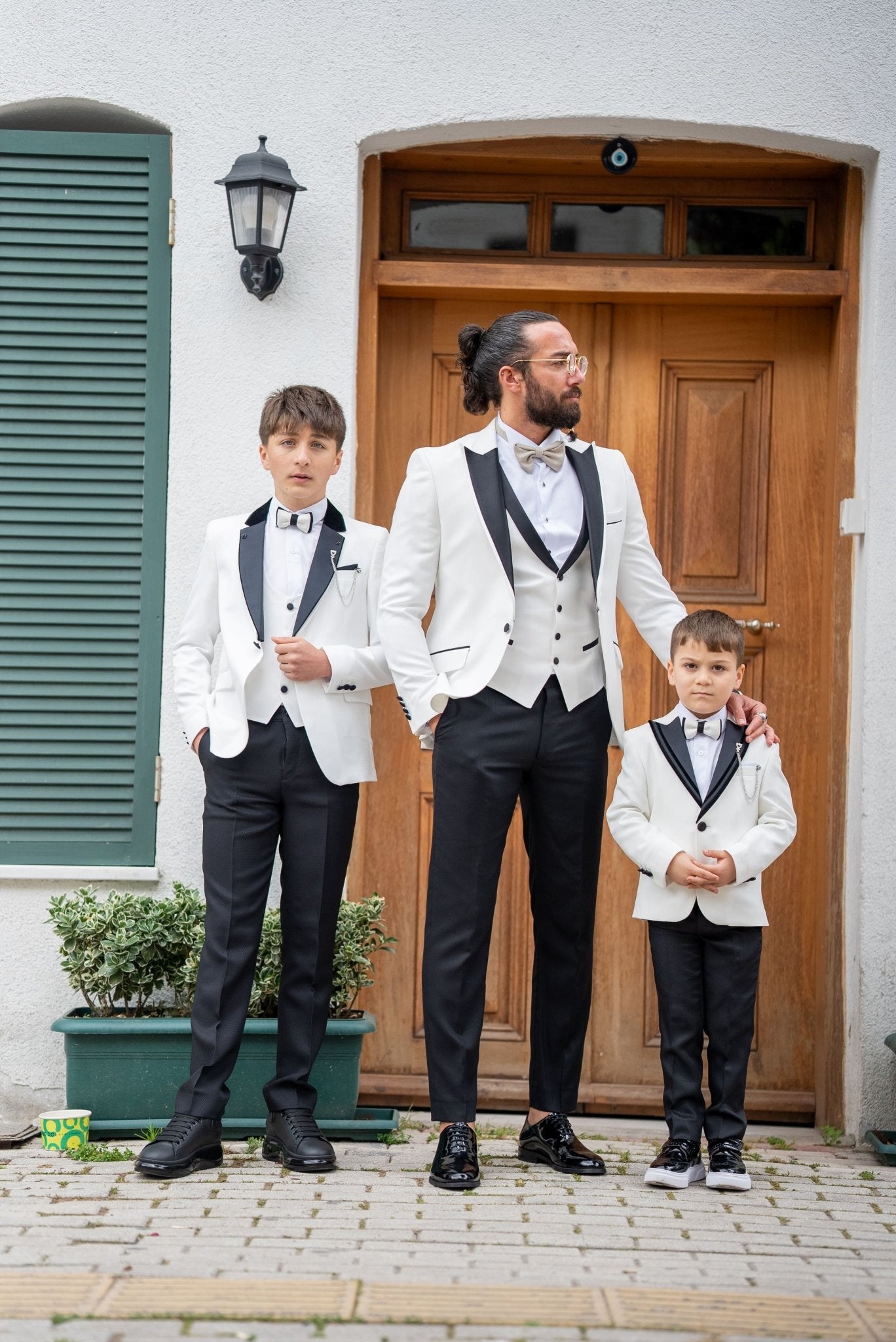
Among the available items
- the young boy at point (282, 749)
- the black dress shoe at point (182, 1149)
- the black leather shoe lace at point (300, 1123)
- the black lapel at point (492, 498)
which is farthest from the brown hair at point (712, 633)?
the black dress shoe at point (182, 1149)

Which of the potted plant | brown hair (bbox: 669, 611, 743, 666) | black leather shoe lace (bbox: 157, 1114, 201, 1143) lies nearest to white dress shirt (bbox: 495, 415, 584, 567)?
brown hair (bbox: 669, 611, 743, 666)

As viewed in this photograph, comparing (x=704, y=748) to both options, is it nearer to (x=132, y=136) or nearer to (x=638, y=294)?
(x=638, y=294)

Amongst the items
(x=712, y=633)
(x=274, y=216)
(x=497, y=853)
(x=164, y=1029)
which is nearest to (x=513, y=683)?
(x=497, y=853)

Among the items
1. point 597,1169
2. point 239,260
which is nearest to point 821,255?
point 239,260

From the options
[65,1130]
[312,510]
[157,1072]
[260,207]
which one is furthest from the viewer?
[260,207]

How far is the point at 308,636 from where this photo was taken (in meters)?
4.23

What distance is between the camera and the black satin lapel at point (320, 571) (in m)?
4.21

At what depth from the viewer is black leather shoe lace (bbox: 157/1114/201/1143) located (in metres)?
4.04

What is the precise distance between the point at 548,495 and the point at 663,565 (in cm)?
124

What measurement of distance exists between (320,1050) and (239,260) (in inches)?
99.2

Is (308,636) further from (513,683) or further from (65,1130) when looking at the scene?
(65,1130)

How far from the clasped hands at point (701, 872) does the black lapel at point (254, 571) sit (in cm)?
126

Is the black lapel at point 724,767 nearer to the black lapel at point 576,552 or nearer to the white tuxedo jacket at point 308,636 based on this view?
the black lapel at point 576,552

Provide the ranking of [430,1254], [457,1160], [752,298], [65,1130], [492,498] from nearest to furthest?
[430,1254] < [457,1160] < [492,498] < [65,1130] < [752,298]
